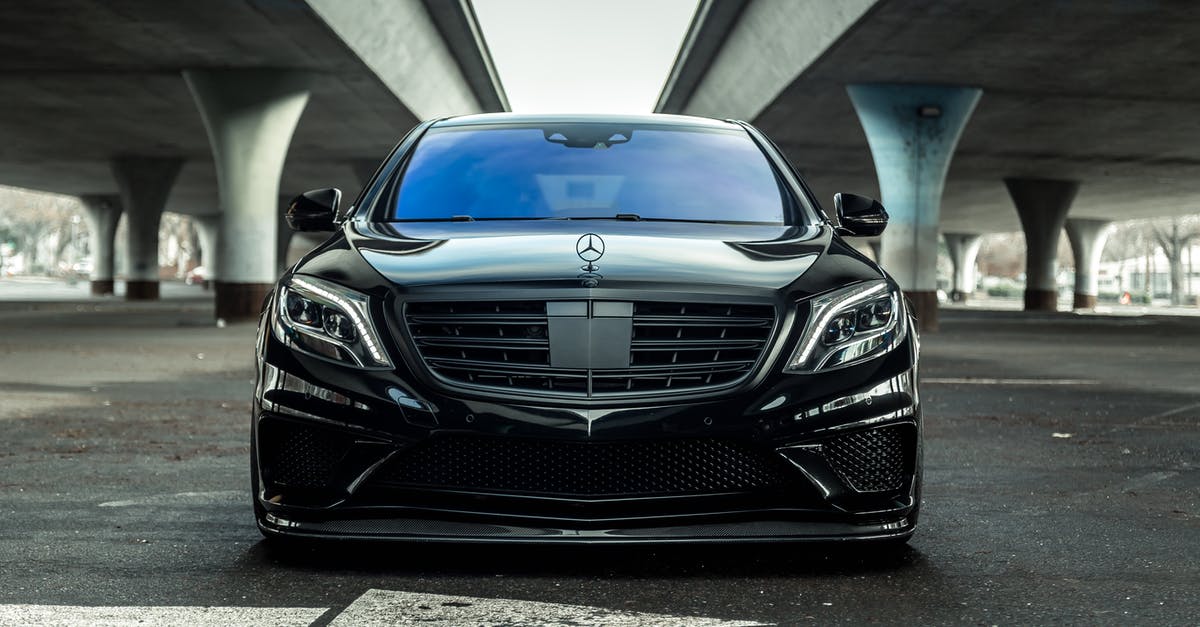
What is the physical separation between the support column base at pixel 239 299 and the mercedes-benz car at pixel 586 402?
23.0 meters

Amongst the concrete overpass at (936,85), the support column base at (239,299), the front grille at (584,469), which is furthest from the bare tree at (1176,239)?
the front grille at (584,469)

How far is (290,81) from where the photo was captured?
26203 millimetres

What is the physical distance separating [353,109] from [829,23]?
44.6 ft

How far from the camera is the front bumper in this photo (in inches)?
163

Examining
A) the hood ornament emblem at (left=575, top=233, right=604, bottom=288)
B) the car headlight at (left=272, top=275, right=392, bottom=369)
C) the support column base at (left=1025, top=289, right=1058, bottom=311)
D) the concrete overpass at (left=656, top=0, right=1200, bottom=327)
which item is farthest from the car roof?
the support column base at (left=1025, top=289, right=1058, bottom=311)

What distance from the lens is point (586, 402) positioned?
413 centimetres

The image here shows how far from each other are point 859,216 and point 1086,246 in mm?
70583

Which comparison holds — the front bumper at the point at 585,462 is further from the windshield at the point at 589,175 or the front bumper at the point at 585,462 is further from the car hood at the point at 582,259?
the windshield at the point at 589,175

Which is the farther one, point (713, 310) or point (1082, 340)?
point (1082, 340)

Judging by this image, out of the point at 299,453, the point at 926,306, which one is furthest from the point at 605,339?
the point at 926,306

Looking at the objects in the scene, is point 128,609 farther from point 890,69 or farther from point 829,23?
point 890,69

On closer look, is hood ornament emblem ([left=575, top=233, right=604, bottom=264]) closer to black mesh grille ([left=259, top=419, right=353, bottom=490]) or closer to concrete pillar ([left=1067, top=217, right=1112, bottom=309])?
black mesh grille ([left=259, top=419, right=353, bottom=490])

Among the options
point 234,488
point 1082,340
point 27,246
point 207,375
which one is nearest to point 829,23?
point 1082,340

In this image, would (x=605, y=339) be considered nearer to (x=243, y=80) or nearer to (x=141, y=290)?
(x=243, y=80)
